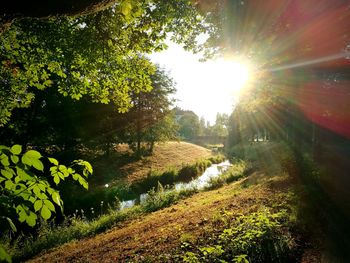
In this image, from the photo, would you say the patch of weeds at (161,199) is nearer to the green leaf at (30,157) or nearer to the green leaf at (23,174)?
the green leaf at (23,174)

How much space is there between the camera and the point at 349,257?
19.1 feet

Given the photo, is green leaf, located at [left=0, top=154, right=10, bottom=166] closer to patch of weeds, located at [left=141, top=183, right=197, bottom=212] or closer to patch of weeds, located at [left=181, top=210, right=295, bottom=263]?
patch of weeds, located at [left=181, top=210, right=295, bottom=263]

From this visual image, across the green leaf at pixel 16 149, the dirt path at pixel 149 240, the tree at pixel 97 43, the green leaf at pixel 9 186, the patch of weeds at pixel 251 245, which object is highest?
the tree at pixel 97 43

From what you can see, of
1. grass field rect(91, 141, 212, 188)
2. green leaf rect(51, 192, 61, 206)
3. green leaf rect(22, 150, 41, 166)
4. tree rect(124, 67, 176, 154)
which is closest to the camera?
green leaf rect(22, 150, 41, 166)

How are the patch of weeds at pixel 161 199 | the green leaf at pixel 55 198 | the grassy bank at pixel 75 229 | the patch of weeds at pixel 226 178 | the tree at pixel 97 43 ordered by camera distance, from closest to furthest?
the green leaf at pixel 55 198 < the tree at pixel 97 43 < the grassy bank at pixel 75 229 < the patch of weeds at pixel 161 199 < the patch of weeds at pixel 226 178

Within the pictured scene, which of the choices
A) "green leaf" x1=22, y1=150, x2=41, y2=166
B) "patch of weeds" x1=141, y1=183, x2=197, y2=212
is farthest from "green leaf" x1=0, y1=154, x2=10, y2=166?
"patch of weeds" x1=141, y1=183, x2=197, y2=212

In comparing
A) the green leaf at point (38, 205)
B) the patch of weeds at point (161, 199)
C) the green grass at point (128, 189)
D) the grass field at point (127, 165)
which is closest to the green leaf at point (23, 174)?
the green leaf at point (38, 205)

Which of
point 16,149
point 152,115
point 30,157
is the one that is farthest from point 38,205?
point 152,115

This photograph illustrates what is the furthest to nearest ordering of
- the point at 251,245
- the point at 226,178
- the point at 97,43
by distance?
the point at 226,178
the point at 97,43
the point at 251,245

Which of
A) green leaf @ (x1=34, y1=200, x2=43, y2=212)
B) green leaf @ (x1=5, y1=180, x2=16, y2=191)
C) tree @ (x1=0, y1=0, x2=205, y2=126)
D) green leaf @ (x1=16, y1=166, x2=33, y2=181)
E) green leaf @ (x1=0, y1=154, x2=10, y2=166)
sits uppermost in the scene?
tree @ (x1=0, y1=0, x2=205, y2=126)

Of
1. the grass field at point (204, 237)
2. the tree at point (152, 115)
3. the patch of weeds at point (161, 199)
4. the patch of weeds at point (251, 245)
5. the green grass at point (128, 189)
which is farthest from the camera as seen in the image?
the tree at point (152, 115)

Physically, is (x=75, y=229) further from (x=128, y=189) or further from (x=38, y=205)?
(x=38, y=205)

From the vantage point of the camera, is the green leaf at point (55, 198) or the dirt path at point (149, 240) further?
the dirt path at point (149, 240)

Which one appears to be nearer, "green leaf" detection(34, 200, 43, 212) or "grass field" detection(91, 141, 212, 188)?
"green leaf" detection(34, 200, 43, 212)
